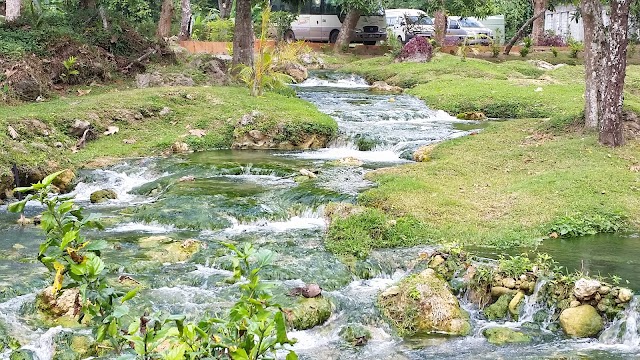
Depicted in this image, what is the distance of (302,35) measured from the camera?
3309 centimetres

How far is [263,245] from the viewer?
938cm

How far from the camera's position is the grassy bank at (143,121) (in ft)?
45.9

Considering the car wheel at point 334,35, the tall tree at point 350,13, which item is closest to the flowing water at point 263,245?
the tall tree at point 350,13

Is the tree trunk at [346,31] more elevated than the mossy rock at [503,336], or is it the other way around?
the tree trunk at [346,31]

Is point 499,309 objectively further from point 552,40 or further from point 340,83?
point 552,40

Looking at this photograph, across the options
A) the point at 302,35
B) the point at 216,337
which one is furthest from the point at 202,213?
the point at 302,35

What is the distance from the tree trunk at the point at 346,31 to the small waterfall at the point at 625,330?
25.6 metres

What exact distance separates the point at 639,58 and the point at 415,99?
1261cm

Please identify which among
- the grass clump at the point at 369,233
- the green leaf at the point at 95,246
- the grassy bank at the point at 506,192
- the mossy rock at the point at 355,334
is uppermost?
the green leaf at the point at 95,246

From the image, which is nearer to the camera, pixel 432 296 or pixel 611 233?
pixel 432 296

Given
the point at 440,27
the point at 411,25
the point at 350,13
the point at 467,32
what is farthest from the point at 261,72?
the point at 467,32

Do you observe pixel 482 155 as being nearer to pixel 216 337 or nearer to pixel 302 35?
pixel 216 337

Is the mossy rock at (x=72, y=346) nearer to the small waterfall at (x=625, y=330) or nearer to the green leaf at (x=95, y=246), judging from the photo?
the green leaf at (x=95, y=246)

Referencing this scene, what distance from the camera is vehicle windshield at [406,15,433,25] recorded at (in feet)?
115
